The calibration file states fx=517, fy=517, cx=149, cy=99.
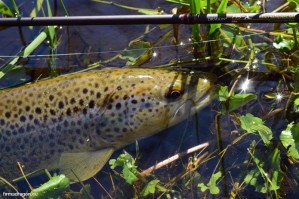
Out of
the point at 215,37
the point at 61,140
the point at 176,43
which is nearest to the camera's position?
the point at 61,140

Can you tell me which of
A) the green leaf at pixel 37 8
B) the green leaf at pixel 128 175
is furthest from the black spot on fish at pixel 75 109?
the green leaf at pixel 37 8

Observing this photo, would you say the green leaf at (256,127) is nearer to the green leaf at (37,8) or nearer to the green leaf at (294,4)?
the green leaf at (294,4)

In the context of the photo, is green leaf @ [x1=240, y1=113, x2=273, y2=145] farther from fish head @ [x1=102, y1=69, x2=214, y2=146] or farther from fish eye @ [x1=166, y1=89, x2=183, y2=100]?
fish eye @ [x1=166, y1=89, x2=183, y2=100]

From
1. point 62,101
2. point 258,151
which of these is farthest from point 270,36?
point 62,101

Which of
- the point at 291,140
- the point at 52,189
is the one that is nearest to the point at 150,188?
the point at 52,189

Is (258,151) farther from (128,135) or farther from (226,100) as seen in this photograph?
(128,135)

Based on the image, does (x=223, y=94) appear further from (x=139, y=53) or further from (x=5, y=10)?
(x=5, y=10)

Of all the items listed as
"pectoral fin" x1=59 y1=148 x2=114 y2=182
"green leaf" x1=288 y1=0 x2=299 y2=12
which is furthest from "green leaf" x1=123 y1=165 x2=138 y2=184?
"green leaf" x1=288 y1=0 x2=299 y2=12
